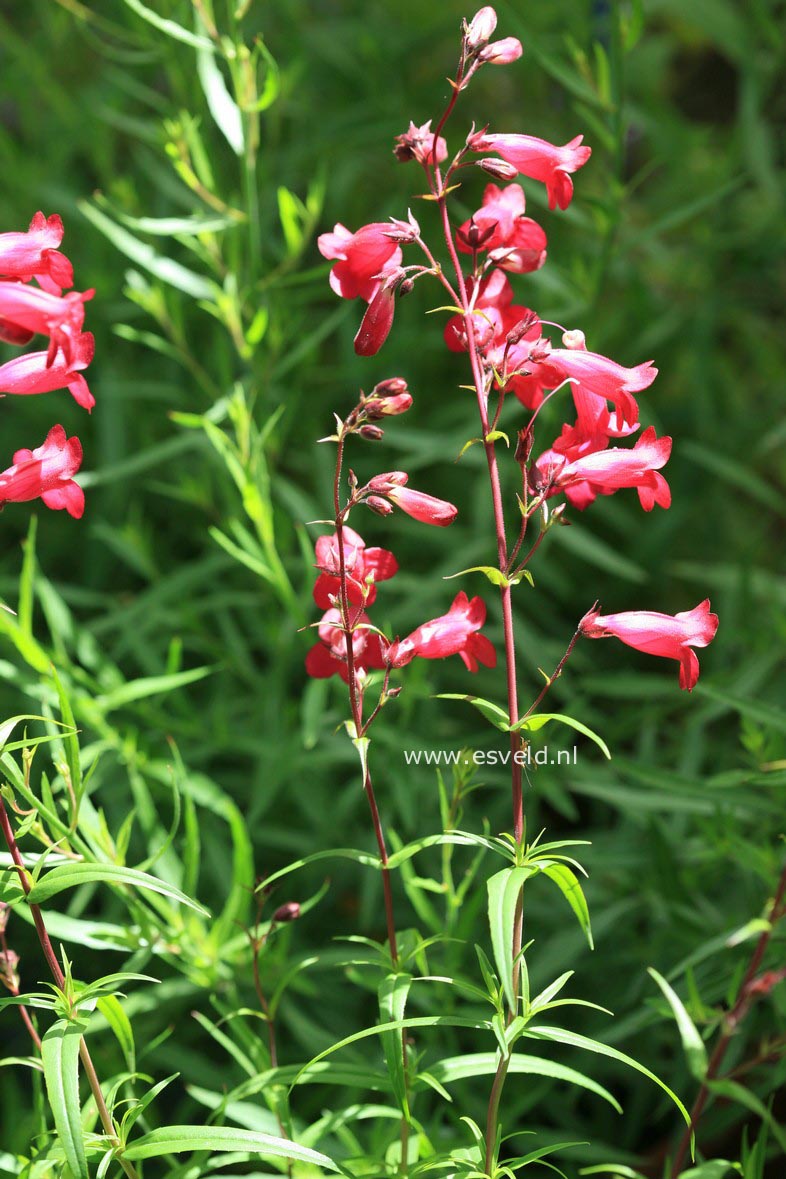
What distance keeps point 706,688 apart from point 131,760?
3.32 feet

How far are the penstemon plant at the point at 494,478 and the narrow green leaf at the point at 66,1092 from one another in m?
0.33

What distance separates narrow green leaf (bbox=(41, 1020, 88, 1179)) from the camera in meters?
1.13

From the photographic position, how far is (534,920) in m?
2.39

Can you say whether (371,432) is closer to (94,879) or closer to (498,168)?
(498,168)

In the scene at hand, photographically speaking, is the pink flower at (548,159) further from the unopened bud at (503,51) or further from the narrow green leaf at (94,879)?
the narrow green leaf at (94,879)

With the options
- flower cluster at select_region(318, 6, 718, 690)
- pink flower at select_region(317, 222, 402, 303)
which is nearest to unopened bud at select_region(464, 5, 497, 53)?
flower cluster at select_region(318, 6, 718, 690)


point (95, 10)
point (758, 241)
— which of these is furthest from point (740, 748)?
point (95, 10)

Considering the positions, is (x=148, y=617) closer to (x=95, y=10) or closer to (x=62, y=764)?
(x=62, y=764)

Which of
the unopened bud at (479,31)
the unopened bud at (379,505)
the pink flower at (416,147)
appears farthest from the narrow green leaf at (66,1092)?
the unopened bud at (479,31)

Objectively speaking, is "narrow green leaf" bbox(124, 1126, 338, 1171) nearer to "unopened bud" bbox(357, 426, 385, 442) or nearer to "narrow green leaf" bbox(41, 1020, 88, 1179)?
"narrow green leaf" bbox(41, 1020, 88, 1179)

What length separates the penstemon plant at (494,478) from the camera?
3.95 feet

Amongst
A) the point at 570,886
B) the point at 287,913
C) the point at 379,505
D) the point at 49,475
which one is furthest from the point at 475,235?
the point at 287,913

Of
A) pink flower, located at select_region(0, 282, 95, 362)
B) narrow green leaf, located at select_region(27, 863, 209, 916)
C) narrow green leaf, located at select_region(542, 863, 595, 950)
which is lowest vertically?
narrow green leaf, located at select_region(542, 863, 595, 950)

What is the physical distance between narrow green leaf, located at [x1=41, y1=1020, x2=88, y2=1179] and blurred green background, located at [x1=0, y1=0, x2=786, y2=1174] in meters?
0.53
